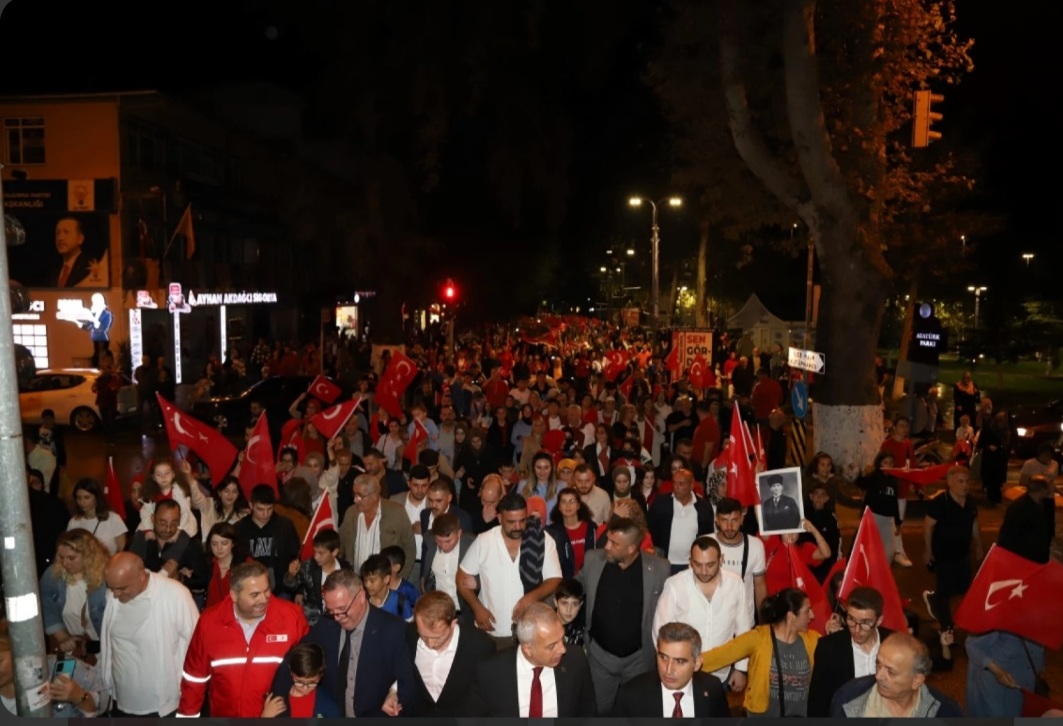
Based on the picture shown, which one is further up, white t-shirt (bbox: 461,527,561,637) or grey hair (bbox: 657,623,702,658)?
grey hair (bbox: 657,623,702,658)

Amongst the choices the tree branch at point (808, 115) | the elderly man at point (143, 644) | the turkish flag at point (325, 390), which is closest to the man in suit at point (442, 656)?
the elderly man at point (143, 644)

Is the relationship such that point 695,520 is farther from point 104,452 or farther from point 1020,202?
point 1020,202

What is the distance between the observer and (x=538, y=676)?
14.8ft

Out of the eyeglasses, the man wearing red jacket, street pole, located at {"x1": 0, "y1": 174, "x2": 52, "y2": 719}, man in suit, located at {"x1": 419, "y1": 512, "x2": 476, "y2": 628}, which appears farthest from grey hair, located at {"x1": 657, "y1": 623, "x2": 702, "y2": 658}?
street pole, located at {"x1": 0, "y1": 174, "x2": 52, "y2": 719}

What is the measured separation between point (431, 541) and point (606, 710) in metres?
1.91

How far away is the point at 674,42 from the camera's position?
1750 centimetres

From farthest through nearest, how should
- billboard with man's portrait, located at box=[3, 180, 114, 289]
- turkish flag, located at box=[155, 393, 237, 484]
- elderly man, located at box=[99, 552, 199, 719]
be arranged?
billboard with man's portrait, located at box=[3, 180, 114, 289], turkish flag, located at box=[155, 393, 237, 484], elderly man, located at box=[99, 552, 199, 719]

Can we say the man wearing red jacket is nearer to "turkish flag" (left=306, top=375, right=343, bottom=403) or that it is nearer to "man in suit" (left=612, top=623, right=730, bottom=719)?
"man in suit" (left=612, top=623, right=730, bottom=719)

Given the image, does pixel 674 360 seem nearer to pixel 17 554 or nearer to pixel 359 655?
pixel 359 655

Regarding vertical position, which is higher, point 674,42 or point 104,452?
point 674,42

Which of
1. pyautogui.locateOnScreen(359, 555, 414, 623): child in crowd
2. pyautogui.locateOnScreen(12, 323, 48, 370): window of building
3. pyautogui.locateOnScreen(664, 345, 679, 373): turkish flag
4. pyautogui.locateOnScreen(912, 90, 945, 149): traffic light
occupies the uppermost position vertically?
pyautogui.locateOnScreen(912, 90, 945, 149): traffic light

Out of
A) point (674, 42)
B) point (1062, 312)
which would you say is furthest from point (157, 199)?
point (1062, 312)

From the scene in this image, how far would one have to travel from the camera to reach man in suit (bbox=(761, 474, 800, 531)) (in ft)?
23.9

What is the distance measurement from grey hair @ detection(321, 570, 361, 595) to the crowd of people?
1cm
